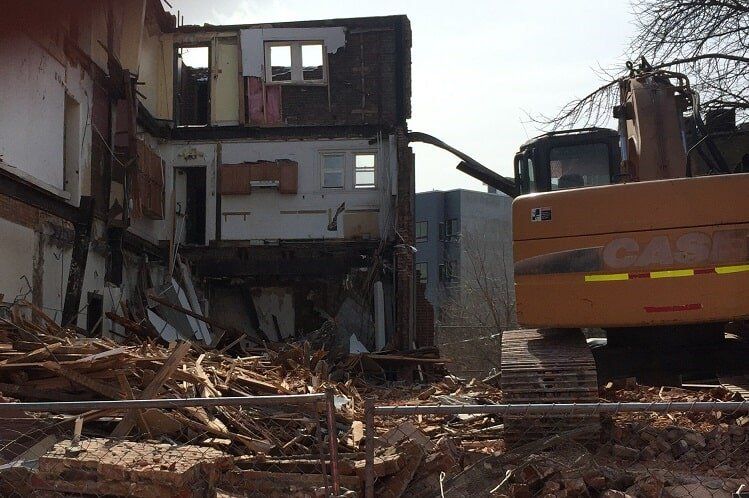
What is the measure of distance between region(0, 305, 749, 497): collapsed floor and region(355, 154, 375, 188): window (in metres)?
13.9

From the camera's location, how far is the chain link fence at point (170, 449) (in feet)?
16.3

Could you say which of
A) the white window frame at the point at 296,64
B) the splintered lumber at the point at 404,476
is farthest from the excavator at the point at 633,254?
the white window frame at the point at 296,64

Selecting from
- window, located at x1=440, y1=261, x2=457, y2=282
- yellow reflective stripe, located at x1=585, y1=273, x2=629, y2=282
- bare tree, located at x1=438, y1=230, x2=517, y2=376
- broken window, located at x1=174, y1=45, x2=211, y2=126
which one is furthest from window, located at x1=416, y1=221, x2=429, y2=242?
yellow reflective stripe, located at x1=585, y1=273, x2=629, y2=282

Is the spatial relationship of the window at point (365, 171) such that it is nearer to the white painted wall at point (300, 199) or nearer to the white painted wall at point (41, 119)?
the white painted wall at point (300, 199)

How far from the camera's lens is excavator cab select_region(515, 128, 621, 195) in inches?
359

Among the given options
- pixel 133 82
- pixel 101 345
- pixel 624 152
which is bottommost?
pixel 101 345

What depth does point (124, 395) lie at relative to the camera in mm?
8031

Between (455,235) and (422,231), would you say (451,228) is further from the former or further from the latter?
(422,231)

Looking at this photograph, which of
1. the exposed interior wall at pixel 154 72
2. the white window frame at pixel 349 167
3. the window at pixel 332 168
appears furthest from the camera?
the window at pixel 332 168

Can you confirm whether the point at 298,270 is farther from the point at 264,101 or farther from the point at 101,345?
the point at 101,345

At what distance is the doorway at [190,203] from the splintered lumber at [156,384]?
15507 mm

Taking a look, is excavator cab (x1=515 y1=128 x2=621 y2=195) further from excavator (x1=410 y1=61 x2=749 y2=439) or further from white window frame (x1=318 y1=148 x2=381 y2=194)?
white window frame (x1=318 y1=148 x2=381 y2=194)

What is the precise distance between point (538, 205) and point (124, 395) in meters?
4.29

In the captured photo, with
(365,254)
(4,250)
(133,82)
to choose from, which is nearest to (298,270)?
(365,254)
